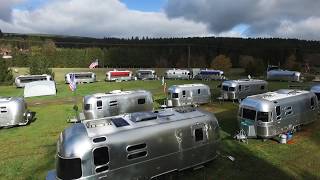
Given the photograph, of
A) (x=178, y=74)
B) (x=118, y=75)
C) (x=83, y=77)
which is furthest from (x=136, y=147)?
(x=178, y=74)

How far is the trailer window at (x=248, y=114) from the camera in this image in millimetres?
21245

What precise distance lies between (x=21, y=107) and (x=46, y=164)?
10.6 m

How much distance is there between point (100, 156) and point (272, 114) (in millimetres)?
12477

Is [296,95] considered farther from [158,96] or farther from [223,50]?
[223,50]

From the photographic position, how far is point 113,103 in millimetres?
26938

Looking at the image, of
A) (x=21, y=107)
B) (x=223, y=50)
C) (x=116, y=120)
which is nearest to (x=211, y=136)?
(x=116, y=120)

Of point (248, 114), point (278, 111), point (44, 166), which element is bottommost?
point (44, 166)

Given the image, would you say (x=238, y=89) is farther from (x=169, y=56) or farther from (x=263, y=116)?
(x=169, y=56)

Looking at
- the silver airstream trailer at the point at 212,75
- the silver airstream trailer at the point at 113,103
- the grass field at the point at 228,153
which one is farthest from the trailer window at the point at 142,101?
the silver airstream trailer at the point at 212,75

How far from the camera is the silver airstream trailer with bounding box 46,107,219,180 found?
504 inches

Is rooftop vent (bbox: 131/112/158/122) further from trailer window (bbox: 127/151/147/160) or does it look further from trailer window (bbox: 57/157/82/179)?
trailer window (bbox: 57/157/82/179)

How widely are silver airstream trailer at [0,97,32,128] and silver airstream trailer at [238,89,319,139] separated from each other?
18032 mm

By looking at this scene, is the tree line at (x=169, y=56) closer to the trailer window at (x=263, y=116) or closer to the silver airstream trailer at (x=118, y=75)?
the silver airstream trailer at (x=118, y=75)

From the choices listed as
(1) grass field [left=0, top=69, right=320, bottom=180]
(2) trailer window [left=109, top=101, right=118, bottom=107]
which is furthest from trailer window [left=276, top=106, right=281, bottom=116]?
(2) trailer window [left=109, top=101, right=118, bottom=107]
